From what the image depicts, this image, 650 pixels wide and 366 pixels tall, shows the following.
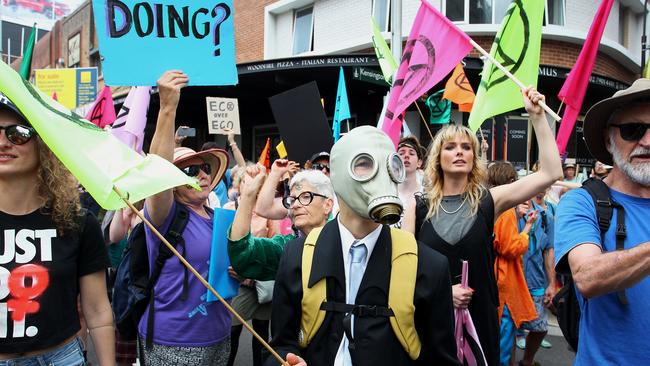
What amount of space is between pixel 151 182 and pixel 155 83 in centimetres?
103

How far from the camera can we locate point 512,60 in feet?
12.8

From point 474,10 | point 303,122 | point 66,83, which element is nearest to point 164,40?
point 303,122

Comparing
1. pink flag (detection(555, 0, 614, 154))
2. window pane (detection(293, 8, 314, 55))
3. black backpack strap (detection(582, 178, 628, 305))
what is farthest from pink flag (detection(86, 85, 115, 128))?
window pane (detection(293, 8, 314, 55))

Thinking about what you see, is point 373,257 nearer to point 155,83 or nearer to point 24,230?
point 24,230

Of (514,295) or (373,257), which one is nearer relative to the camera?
(373,257)

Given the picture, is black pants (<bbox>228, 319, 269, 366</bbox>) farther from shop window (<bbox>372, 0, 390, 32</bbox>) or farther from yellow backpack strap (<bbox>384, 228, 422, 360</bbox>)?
shop window (<bbox>372, 0, 390, 32</bbox>)

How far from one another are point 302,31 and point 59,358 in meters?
14.5

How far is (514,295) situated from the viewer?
412cm

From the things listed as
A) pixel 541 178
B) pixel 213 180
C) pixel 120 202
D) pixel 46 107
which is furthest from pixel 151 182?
pixel 541 178

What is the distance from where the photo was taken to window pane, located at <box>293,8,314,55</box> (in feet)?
50.2

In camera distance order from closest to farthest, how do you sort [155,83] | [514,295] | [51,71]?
[155,83] → [514,295] → [51,71]

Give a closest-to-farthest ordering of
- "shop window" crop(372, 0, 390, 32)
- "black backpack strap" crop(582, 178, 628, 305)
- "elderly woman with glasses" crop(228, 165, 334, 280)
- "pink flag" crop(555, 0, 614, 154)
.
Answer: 1. "black backpack strap" crop(582, 178, 628, 305)
2. "elderly woman with glasses" crop(228, 165, 334, 280)
3. "pink flag" crop(555, 0, 614, 154)
4. "shop window" crop(372, 0, 390, 32)

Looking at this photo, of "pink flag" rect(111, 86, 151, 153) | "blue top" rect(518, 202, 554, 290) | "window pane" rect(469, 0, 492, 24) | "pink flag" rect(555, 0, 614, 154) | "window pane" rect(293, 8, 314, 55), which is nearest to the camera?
"pink flag" rect(555, 0, 614, 154)

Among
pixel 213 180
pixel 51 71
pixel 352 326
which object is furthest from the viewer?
pixel 51 71
